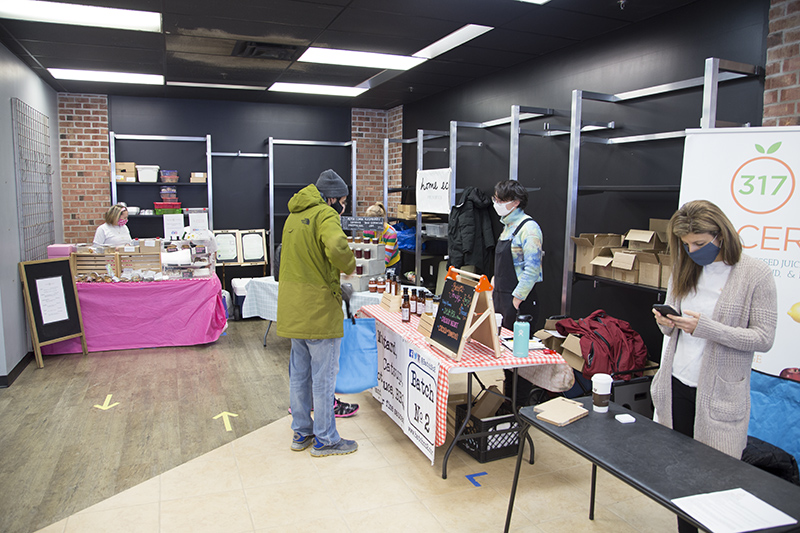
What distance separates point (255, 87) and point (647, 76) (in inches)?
182

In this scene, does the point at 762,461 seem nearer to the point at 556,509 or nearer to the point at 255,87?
the point at 556,509

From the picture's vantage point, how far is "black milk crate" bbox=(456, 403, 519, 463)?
332 centimetres

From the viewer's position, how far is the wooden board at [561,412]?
7.23 ft

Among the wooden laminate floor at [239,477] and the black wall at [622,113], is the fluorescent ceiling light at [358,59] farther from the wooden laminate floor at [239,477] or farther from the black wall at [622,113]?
the wooden laminate floor at [239,477]

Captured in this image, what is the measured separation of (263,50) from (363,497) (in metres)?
3.85

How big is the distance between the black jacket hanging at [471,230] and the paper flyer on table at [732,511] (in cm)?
406

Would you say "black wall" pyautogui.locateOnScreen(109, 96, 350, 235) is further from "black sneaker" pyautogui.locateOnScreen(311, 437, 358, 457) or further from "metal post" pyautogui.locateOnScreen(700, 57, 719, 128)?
"metal post" pyautogui.locateOnScreen(700, 57, 719, 128)

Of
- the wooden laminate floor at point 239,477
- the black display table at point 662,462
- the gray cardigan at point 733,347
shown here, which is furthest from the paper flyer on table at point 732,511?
the wooden laminate floor at point 239,477

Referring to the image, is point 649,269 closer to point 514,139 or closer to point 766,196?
point 766,196

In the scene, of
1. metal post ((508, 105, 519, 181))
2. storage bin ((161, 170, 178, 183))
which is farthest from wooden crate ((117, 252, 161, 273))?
metal post ((508, 105, 519, 181))

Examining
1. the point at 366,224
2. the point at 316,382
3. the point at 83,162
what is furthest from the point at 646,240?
the point at 83,162

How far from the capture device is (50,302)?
5.27m

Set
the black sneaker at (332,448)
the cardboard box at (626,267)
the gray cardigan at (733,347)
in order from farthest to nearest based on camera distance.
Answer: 1. the cardboard box at (626,267)
2. the black sneaker at (332,448)
3. the gray cardigan at (733,347)

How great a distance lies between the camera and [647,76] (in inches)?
161
